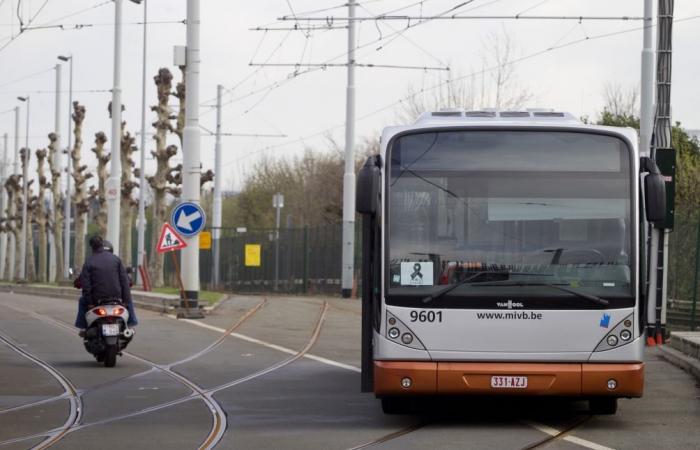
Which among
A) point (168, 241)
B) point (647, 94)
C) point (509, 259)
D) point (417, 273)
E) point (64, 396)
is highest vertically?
point (647, 94)

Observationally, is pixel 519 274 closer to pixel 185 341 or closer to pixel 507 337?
pixel 507 337

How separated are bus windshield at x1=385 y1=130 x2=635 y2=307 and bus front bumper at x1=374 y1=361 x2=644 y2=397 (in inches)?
22.2

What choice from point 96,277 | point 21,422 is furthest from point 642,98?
point 21,422

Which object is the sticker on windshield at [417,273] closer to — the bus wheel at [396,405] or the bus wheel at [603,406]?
the bus wheel at [396,405]

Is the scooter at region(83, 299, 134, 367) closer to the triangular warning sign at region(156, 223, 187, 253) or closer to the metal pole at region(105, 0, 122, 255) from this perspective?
the triangular warning sign at region(156, 223, 187, 253)

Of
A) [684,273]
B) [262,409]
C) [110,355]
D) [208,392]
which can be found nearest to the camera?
[262,409]

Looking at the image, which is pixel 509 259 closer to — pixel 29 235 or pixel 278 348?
pixel 278 348

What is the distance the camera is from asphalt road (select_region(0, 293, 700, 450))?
35.5 ft

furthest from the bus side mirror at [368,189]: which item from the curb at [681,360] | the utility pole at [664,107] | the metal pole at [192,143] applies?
the metal pole at [192,143]

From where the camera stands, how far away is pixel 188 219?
26.7 m

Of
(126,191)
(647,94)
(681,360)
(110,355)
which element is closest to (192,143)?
(647,94)

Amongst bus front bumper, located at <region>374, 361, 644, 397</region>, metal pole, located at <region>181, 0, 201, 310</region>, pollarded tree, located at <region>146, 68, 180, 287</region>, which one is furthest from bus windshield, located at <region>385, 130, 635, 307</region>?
pollarded tree, located at <region>146, 68, 180, 287</region>

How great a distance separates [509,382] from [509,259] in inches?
40.8

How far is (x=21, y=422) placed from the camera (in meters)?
11.9
